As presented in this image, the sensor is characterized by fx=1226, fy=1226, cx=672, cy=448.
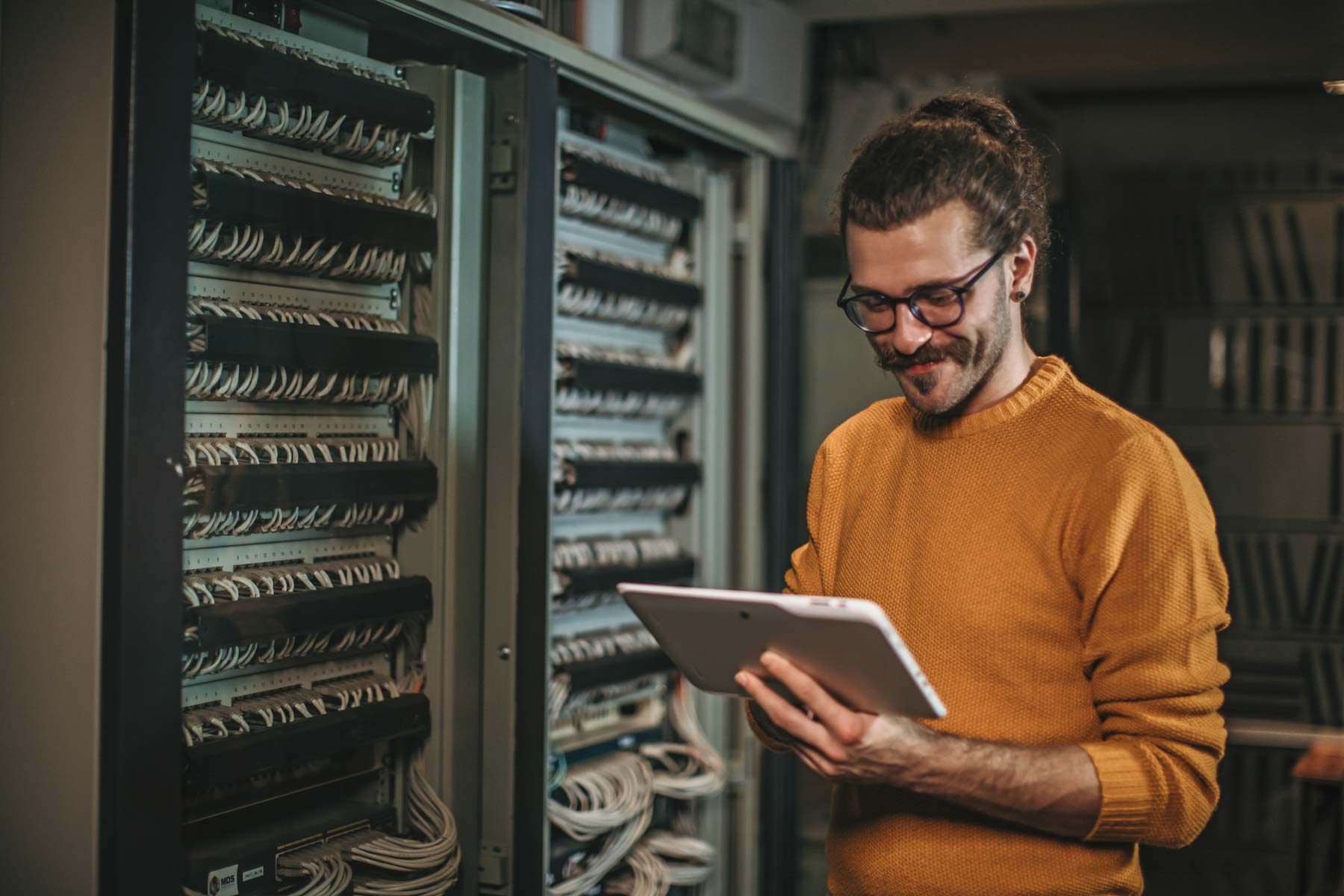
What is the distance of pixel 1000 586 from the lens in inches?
52.0

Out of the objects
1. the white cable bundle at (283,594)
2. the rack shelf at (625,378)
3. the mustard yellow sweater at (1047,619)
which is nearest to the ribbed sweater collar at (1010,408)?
the mustard yellow sweater at (1047,619)

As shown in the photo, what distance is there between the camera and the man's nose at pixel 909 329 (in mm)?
1312

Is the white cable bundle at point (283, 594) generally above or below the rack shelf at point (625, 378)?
below

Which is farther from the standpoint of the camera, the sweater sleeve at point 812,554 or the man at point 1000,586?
the sweater sleeve at point 812,554

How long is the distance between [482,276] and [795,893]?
5.52ft

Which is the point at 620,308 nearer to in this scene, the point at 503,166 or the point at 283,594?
the point at 503,166

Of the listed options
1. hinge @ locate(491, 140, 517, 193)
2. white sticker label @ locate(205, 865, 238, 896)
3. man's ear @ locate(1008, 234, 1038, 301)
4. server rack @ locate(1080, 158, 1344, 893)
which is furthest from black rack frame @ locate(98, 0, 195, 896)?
server rack @ locate(1080, 158, 1344, 893)

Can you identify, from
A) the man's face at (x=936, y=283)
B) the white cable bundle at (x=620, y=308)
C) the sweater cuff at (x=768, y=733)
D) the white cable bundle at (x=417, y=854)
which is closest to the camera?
the man's face at (x=936, y=283)

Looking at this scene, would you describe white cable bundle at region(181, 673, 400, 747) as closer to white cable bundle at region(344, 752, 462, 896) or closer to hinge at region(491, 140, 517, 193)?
white cable bundle at region(344, 752, 462, 896)

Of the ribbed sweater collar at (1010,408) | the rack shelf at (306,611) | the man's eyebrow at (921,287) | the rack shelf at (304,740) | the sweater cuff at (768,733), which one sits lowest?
the rack shelf at (304,740)

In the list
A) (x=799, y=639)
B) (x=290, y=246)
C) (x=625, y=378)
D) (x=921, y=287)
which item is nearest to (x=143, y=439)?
(x=290, y=246)

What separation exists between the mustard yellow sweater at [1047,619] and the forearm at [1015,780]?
2cm

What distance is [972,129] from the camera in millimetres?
1350

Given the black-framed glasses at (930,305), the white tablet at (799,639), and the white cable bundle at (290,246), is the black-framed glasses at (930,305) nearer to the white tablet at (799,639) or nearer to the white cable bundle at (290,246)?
the white tablet at (799,639)
